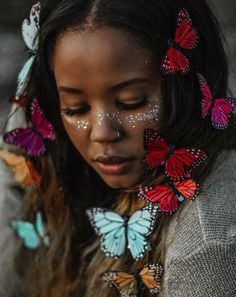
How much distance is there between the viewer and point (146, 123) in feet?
5.11

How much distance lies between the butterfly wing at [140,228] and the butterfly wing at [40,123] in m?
0.27

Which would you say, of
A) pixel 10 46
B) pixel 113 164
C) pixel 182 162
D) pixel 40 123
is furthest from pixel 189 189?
pixel 10 46

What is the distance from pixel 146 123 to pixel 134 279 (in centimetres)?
33

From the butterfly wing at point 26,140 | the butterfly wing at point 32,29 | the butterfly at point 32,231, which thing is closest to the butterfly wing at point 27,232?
the butterfly at point 32,231

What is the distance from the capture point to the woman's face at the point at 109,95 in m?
1.50

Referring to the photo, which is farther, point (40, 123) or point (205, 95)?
point (40, 123)

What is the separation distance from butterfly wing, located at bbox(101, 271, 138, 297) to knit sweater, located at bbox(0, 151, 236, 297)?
2.6 inches

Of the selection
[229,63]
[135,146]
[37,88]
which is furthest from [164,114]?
[37,88]

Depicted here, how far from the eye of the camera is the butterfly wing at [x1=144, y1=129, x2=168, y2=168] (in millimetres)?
1554

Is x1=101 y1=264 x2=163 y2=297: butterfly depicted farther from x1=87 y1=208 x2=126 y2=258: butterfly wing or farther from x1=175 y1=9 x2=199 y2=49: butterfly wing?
x1=175 y1=9 x2=199 y2=49: butterfly wing

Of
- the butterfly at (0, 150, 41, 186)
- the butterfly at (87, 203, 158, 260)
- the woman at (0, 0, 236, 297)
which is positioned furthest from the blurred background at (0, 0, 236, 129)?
the butterfly at (87, 203, 158, 260)

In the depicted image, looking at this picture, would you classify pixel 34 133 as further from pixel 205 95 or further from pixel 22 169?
pixel 205 95

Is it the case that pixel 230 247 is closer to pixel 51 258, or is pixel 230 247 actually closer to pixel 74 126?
pixel 74 126

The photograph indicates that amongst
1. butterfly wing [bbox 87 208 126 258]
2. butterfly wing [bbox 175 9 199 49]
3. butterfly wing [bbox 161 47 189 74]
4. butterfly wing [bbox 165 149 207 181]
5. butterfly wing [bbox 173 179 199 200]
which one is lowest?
butterfly wing [bbox 87 208 126 258]
